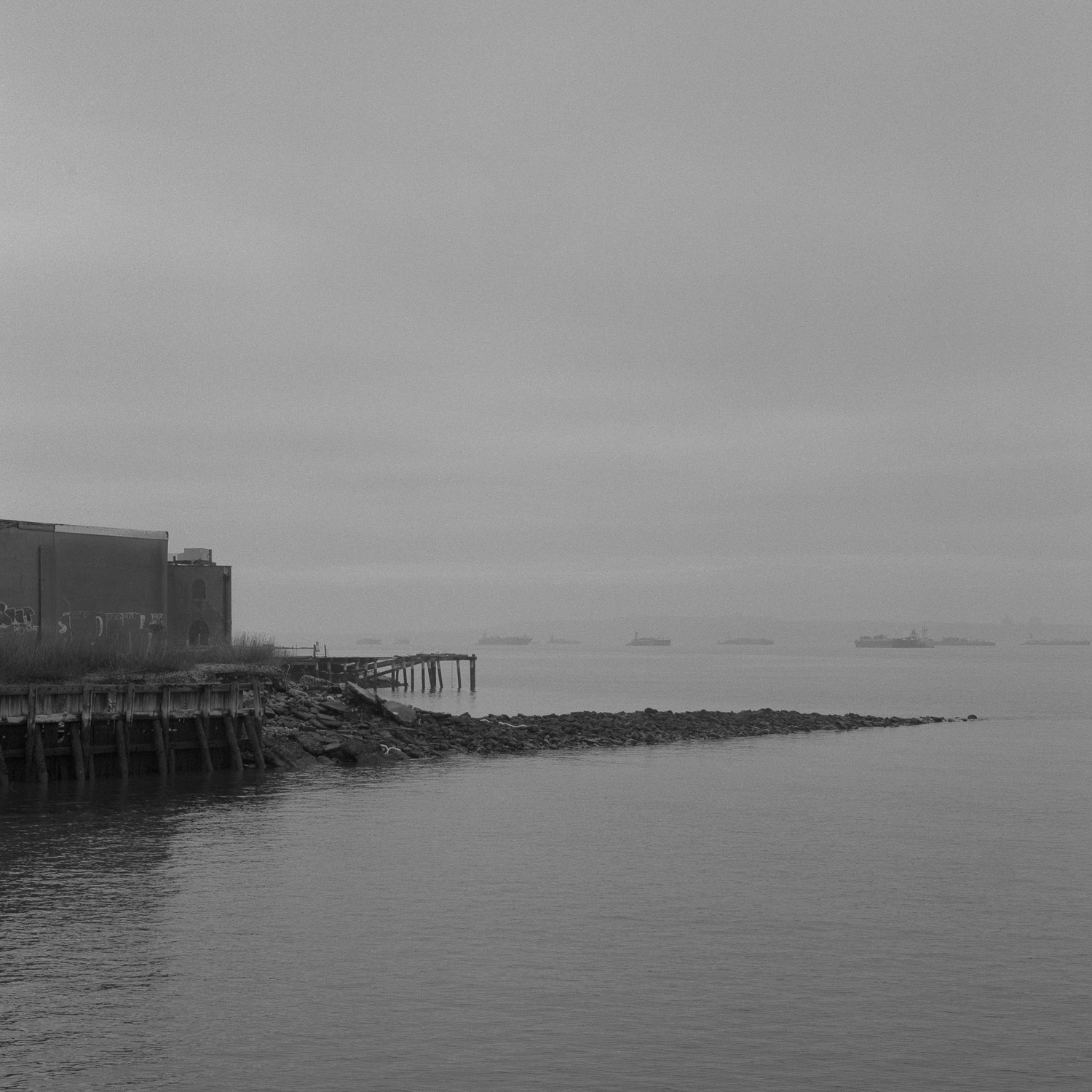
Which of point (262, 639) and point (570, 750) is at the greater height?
point (262, 639)

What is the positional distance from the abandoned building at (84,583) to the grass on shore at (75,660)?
6.68ft

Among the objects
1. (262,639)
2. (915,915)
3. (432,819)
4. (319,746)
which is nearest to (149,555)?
(262,639)

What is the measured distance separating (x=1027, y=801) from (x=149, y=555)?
41.0m

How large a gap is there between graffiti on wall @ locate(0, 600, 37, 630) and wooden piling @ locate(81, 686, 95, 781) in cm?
1743

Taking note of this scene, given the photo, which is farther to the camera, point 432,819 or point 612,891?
point 432,819

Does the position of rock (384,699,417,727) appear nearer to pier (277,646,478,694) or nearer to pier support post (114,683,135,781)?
pier (277,646,478,694)

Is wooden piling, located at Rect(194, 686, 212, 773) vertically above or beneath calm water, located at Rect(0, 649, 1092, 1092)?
above

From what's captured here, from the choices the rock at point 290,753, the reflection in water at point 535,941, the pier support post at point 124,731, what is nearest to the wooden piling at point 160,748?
the pier support post at point 124,731

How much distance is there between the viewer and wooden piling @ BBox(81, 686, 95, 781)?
40.3 metres

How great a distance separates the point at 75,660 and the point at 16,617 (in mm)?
10216

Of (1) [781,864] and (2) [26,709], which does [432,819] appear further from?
(2) [26,709]

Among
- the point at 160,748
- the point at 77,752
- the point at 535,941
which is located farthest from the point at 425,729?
the point at 535,941

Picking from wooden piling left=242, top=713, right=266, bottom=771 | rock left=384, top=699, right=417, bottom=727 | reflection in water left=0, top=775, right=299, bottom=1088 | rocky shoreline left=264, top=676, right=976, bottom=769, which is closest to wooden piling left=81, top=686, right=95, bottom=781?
reflection in water left=0, top=775, right=299, bottom=1088

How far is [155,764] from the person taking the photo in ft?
140
